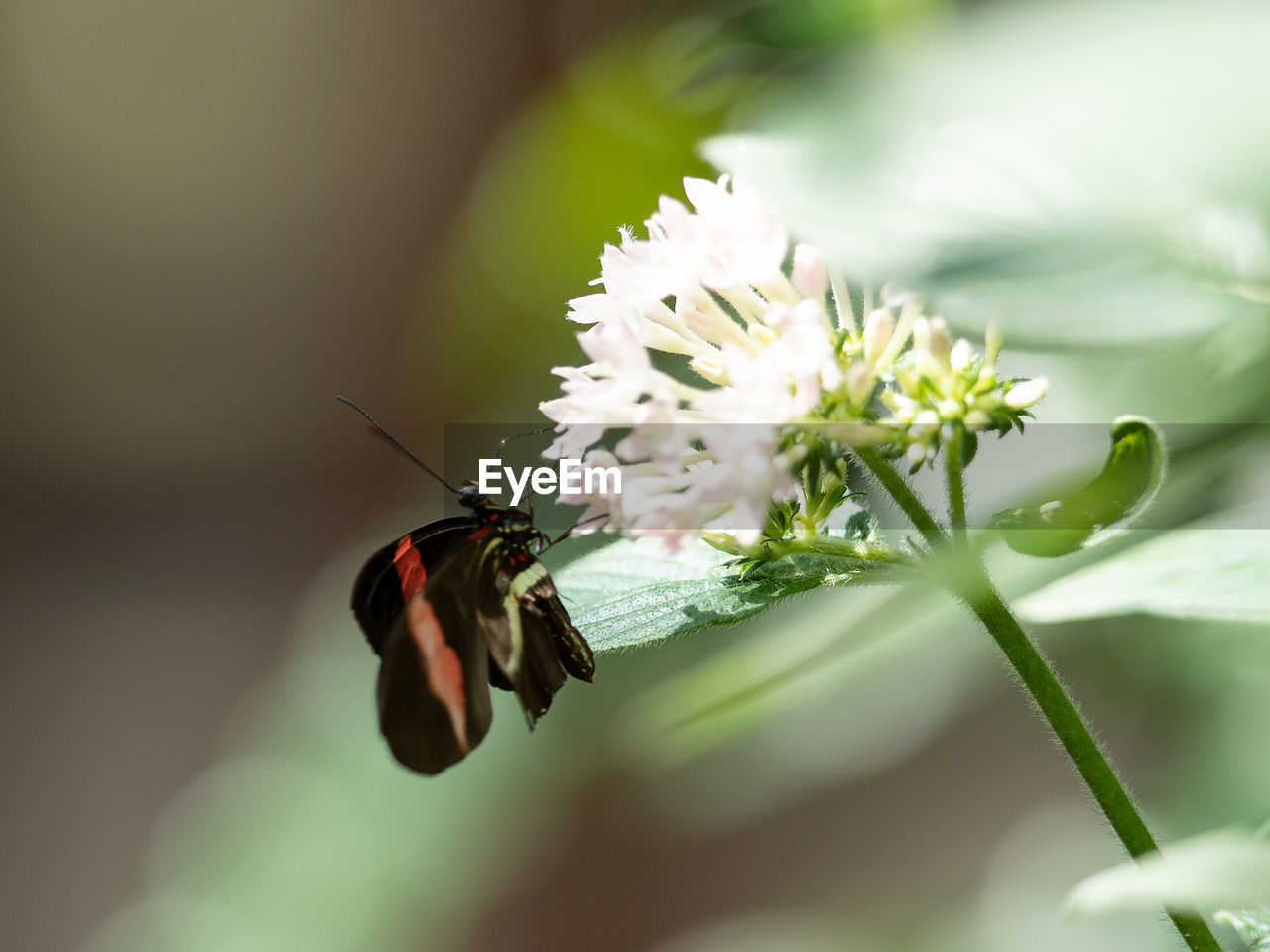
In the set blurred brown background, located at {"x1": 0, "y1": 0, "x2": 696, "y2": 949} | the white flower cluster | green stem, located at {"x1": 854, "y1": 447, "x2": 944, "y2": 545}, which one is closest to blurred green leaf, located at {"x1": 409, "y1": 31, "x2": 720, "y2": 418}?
blurred brown background, located at {"x1": 0, "y1": 0, "x2": 696, "y2": 949}

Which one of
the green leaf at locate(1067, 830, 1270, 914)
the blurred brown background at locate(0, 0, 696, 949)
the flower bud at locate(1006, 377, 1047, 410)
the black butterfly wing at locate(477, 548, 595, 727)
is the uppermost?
the blurred brown background at locate(0, 0, 696, 949)

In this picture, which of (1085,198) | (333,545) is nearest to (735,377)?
(1085,198)

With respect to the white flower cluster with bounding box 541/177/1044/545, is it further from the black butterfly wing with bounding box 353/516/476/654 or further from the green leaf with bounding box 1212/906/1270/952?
the green leaf with bounding box 1212/906/1270/952

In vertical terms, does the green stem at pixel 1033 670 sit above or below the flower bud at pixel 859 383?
below

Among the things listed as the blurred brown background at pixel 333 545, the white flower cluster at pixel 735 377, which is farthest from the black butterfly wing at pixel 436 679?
the blurred brown background at pixel 333 545

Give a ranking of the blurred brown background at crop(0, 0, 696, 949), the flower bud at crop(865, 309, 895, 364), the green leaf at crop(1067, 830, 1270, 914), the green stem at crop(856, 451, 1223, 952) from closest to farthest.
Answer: the green leaf at crop(1067, 830, 1270, 914), the green stem at crop(856, 451, 1223, 952), the flower bud at crop(865, 309, 895, 364), the blurred brown background at crop(0, 0, 696, 949)

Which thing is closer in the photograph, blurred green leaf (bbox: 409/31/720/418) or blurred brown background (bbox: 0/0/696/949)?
blurred green leaf (bbox: 409/31/720/418)

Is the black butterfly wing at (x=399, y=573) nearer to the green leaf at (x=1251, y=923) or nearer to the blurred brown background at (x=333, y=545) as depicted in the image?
the green leaf at (x=1251, y=923)
